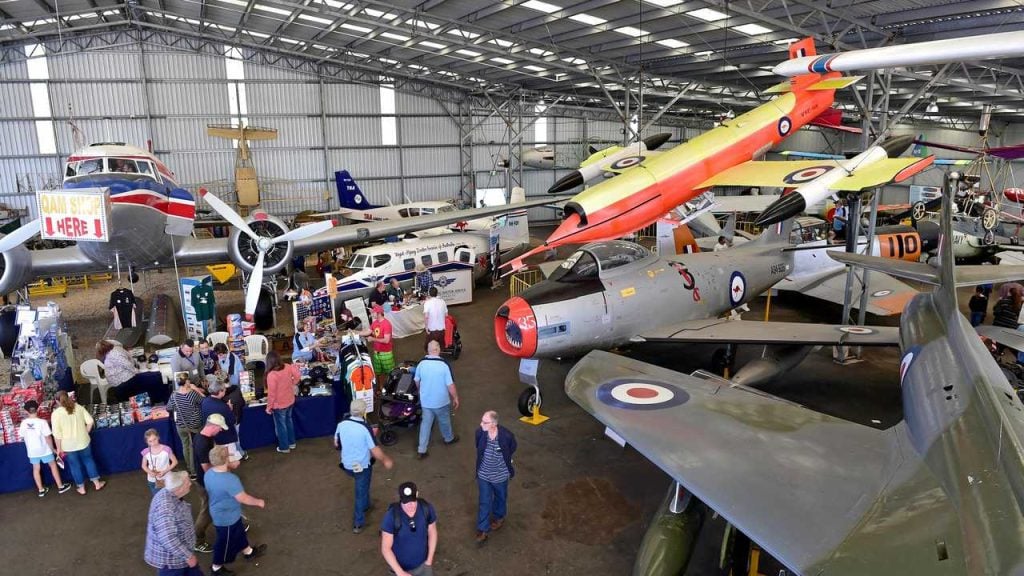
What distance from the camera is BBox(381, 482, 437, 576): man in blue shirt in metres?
4.61

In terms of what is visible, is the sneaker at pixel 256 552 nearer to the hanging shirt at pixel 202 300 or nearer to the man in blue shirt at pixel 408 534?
the man in blue shirt at pixel 408 534

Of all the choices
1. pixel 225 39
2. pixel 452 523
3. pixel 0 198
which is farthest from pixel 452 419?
pixel 0 198

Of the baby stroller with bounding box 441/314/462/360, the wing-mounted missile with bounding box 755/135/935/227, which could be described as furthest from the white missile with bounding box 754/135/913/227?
the baby stroller with bounding box 441/314/462/360

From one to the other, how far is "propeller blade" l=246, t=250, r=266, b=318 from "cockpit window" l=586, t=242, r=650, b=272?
268 inches

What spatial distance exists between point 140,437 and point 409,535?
528 cm

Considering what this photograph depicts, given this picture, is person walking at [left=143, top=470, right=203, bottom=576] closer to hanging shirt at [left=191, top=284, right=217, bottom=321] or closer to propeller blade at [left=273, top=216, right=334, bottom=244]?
propeller blade at [left=273, top=216, right=334, bottom=244]

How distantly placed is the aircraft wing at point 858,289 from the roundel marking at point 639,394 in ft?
24.0

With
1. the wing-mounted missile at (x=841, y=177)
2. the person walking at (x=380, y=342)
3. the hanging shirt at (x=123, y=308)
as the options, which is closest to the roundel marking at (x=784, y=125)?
the wing-mounted missile at (x=841, y=177)

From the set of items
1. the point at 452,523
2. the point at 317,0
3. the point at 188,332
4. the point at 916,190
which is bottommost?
the point at 452,523

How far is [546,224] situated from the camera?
121 feet

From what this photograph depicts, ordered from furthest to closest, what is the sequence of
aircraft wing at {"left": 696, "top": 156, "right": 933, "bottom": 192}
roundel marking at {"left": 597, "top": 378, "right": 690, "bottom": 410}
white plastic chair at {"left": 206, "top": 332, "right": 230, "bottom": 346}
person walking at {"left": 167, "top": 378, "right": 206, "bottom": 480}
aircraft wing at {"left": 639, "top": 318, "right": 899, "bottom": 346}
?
white plastic chair at {"left": 206, "top": 332, "right": 230, "bottom": 346} < aircraft wing at {"left": 639, "top": 318, "right": 899, "bottom": 346} < aircraft wing at {"left": 696, "top": 156, "right": 933, "bottom": 192} < person walking at {"left": 167, "top": 378, "right": 206, "bottom": 480} < roundel marking at {"left": 597, "top": 378, "right": 690, "bottom": 410}

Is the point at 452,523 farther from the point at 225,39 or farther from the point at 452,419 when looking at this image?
the point at 225,39

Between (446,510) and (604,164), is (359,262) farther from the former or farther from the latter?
(446,510)

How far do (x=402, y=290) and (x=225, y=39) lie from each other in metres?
16.4
